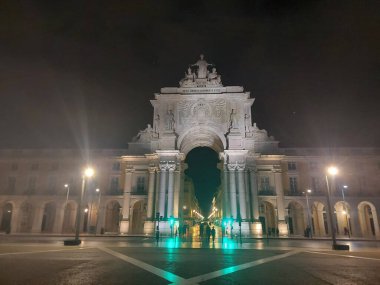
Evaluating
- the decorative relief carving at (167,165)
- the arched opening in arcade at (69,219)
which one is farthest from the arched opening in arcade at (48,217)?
the decorative relief carving at (167,165)

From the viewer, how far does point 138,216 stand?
53000 mm

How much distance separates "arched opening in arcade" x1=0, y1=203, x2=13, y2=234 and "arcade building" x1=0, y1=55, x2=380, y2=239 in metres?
0.18

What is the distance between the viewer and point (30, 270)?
964 cm

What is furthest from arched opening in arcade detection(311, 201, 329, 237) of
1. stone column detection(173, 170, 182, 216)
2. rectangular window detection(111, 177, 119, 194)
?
rectangular window detection(111, 177, 119, 194)

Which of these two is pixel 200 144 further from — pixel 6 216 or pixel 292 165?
pixel 6 216

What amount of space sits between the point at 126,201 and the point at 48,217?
17.9m

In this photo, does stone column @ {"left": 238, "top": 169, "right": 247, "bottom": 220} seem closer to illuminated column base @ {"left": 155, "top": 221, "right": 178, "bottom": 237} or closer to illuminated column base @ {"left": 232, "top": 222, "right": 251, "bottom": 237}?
illuminated column base @ {"left": 232, "top": 222, "right": 251, "bottom": 237}

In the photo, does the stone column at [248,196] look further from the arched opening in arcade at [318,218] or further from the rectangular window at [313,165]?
the rectangular window at [313,165]

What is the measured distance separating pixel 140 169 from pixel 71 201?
14681 mm

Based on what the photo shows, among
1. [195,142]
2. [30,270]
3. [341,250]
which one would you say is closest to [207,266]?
[30,270]

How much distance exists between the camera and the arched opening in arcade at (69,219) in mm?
50281

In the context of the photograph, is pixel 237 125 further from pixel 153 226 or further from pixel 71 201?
pixel 71 201

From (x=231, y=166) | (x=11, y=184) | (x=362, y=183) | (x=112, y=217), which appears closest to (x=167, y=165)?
(x=231, y=166)

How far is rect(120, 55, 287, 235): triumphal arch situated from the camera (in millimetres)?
44406
